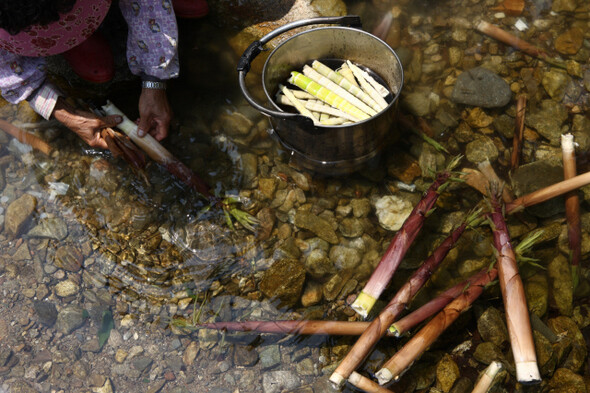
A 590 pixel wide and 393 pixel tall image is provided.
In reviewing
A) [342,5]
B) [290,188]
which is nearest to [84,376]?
[290,188]

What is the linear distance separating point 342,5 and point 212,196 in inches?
72.5

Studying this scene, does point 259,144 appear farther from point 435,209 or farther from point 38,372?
point 38,372

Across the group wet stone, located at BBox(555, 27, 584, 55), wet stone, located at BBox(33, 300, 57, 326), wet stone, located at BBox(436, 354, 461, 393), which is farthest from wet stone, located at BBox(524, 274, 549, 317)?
wet stone, located at BBox(33, 300, 57, 326)

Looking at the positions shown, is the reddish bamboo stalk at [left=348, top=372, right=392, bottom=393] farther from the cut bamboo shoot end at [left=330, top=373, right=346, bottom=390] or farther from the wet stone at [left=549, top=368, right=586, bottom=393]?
the wet stone at [left=549, top=368, right=586, bottom=393]

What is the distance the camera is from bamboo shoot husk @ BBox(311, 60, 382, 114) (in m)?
2.87

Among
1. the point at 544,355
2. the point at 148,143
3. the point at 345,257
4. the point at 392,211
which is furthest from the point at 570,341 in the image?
the point at 148,143

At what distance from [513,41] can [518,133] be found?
0.85 metres

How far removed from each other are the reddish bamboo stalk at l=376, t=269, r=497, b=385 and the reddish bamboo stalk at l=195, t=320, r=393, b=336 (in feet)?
0.81

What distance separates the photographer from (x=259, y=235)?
292 cm

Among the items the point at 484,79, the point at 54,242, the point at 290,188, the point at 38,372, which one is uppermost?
Result: the point at 484,79

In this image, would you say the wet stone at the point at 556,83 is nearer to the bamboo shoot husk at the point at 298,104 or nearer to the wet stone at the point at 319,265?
the bamboo shoot husk at the point at 298,104

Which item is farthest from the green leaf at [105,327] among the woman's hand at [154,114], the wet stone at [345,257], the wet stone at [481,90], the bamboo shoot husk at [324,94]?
the wet stone at [481,90]

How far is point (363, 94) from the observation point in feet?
9.52

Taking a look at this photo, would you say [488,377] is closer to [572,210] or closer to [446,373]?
[446,373]
